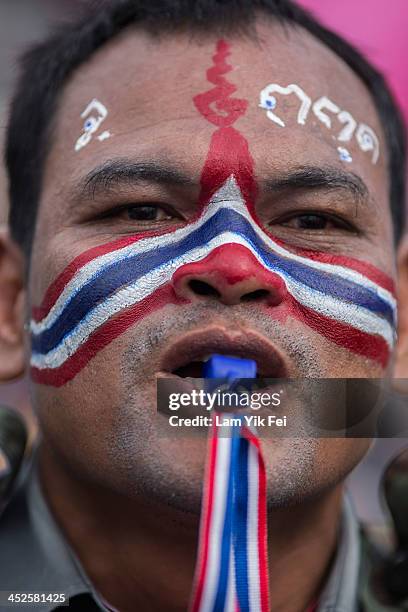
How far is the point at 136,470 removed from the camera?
4.83ft

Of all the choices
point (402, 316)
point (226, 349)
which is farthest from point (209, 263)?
point (402, 316)

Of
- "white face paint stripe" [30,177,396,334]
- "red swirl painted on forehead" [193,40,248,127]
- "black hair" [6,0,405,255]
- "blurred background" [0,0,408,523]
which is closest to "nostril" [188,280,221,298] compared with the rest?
"white face paint stripe" [30,177,396,334]

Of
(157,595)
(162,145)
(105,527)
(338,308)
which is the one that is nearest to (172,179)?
(162,145)

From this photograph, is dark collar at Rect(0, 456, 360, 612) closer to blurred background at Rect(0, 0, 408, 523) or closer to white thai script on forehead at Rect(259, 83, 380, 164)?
white thai script on forehead at Rect(259, 83, 380, 164)

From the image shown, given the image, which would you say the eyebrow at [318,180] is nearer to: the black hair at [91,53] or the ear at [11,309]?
the black hair at [91,53]

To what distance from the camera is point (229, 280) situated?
4.76ft

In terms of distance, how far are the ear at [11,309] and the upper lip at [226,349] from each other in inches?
24.7

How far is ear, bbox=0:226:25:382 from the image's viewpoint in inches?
76.8

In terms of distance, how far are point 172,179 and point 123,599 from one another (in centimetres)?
92

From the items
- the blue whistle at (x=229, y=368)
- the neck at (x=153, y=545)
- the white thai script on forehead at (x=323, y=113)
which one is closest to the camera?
Answer: the blue whistle at (x=229, y=368)

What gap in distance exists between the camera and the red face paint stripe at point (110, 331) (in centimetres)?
151

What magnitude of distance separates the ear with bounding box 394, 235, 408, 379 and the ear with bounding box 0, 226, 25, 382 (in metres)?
0.96

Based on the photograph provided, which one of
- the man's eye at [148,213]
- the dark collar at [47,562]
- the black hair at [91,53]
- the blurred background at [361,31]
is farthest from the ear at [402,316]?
the blurred background at [361,31]

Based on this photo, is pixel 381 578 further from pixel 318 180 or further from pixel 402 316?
pixel 318 180
